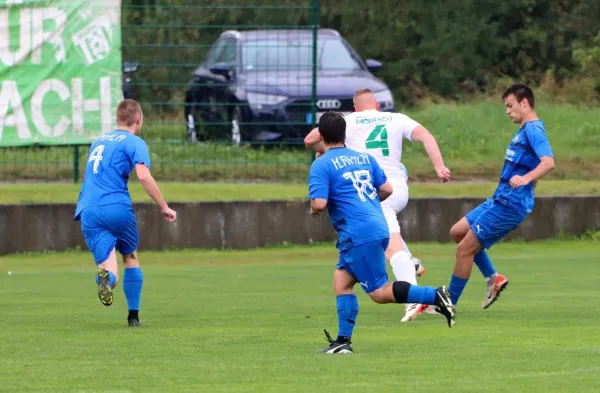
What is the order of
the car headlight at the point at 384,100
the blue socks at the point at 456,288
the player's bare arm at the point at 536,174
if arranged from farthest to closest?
the car headlight at the point at 384,100 → the blue socks at the point at 456,288 → the player's bare arm at the point at 536,174

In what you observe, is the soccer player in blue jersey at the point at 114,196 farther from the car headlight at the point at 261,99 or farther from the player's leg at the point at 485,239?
the car headlight at the point at 261,99

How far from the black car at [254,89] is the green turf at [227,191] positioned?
0.60m

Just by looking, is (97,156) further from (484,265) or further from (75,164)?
(75,164)

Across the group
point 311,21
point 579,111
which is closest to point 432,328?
point 311,21

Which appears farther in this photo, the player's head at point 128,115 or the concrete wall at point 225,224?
the concrete wall at point 225,224

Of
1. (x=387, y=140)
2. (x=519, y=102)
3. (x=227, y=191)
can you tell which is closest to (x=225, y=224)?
(x=227, y=191)

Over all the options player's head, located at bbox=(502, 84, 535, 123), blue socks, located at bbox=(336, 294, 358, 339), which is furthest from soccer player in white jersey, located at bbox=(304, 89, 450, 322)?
blue socks, located at bbox=(336, 294, 358, 339)

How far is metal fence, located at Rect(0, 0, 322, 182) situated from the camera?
1934 centimetres

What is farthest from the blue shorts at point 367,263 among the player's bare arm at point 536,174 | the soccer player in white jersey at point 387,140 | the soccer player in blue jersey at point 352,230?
the soccer player in white jersey at point 387,140

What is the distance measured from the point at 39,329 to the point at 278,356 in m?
2.44

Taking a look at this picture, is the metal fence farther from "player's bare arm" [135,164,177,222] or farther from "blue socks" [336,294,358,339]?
"blue socks" [336,294,358,339]

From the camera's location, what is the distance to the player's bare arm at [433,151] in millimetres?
12047

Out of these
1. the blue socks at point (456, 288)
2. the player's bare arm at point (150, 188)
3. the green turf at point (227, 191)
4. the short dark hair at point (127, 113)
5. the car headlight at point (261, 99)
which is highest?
the short dark hair at point (127, 113)

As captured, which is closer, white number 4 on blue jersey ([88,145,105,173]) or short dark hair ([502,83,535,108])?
white number 4 on blue jersey ([88,145,105,173])
